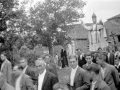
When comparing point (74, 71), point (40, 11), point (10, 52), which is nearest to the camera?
point (74, 71)

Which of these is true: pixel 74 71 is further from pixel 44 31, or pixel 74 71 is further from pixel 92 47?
pixel 44 31

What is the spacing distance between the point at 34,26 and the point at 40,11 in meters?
2.64

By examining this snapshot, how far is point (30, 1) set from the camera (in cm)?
3334

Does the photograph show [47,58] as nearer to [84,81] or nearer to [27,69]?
[27,69]

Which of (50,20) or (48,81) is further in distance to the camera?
(50,20)

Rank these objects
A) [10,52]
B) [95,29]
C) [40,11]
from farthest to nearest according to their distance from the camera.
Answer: [40,11] → [10,52] → [95,29]

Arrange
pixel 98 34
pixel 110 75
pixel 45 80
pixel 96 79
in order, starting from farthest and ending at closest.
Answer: pixel 98 34 → pixel 110 75 → pixel 45 80 → pixel 96 79

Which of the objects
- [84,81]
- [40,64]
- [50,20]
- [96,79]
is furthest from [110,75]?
[50,20]

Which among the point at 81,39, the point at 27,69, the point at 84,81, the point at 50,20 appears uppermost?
the point at 50,20

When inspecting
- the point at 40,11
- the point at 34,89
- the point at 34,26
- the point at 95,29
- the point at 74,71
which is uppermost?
the point at 40,11

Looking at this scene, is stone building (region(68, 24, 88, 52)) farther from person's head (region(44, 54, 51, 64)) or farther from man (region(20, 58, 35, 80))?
man (region(20, 58, 35, 80))

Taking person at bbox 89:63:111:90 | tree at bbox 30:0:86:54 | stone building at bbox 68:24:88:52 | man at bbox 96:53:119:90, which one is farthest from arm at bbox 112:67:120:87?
stone building at bbox 68:24:88:52

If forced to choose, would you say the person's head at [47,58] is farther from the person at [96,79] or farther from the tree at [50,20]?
the tree at [50,20]

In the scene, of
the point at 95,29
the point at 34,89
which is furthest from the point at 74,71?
the point at 95,29
